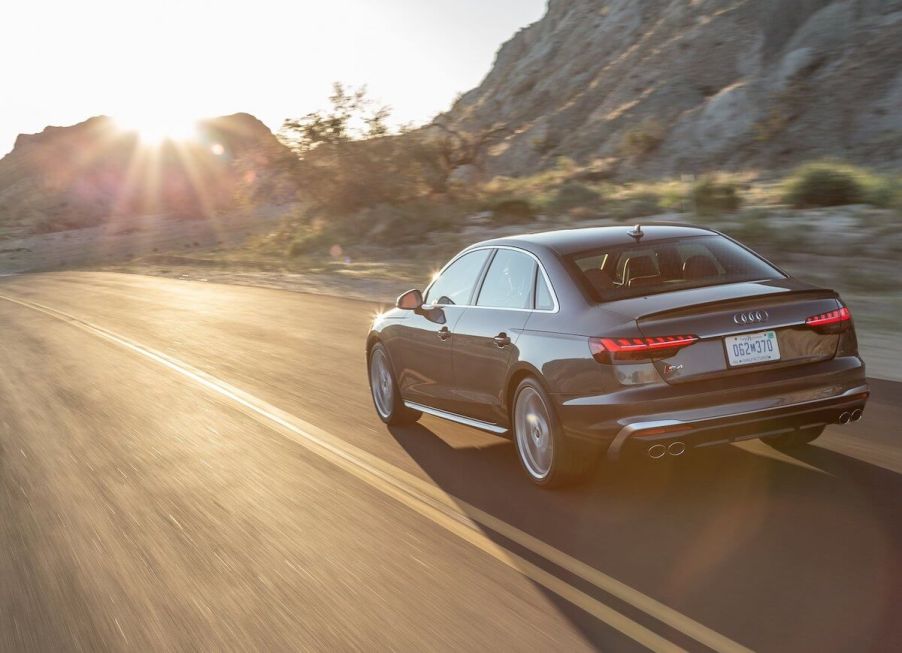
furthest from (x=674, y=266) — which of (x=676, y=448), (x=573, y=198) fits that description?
(x=573, y=198)

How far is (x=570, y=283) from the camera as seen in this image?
6285 mm

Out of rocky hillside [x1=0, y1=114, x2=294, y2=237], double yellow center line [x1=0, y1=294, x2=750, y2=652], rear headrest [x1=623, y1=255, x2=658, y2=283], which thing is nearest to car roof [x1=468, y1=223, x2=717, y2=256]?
rear headrest [x1=623, y1=255, x2=658, y2=283]

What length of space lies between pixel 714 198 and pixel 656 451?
21615mm

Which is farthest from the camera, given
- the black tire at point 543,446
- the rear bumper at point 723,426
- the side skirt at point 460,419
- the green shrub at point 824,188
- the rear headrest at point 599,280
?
the green shrub at point 824,188

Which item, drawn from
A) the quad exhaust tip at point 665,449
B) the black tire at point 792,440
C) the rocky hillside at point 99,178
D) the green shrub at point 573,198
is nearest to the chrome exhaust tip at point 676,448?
the quad exhaust tip at point 665,449

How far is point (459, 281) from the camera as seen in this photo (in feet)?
25.6

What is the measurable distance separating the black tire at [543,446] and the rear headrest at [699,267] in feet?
3.85

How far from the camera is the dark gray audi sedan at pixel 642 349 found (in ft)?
18.5

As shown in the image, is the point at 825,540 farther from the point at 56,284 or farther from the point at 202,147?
the point at 202,147

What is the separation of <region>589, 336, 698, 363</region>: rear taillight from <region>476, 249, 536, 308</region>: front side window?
1.01 metres

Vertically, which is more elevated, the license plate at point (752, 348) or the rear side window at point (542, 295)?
the rear side window at point (542, 295)

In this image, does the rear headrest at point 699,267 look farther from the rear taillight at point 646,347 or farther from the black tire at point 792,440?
the black tire at point 792,440

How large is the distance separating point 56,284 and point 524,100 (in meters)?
37.1

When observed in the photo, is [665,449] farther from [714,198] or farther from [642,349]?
[714,198]
